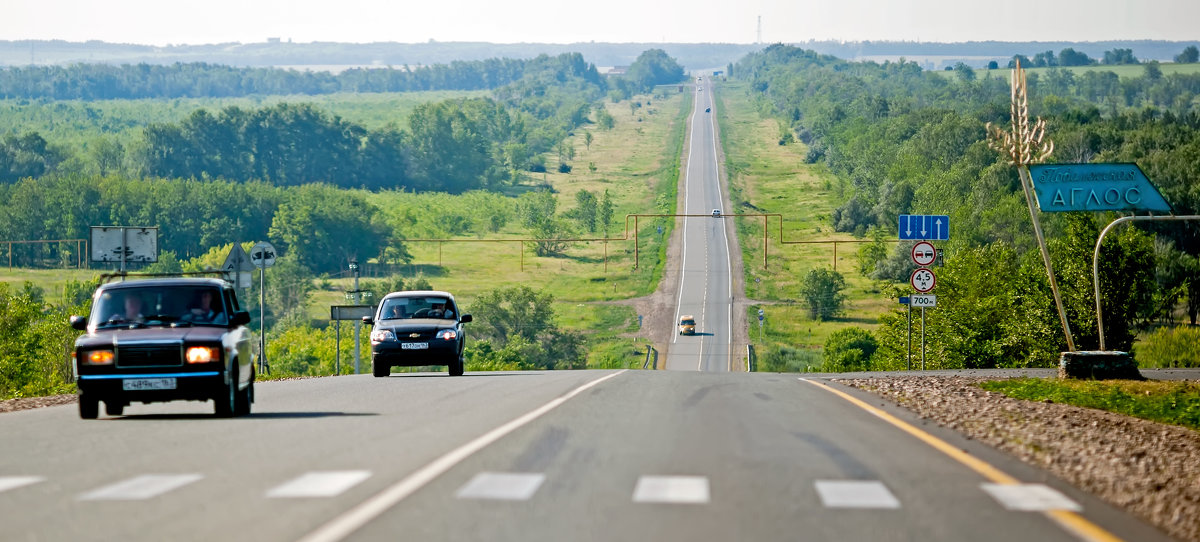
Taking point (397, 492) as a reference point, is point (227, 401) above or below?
below

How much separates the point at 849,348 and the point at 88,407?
8676 cm

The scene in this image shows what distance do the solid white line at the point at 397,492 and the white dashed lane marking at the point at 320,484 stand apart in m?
0.38

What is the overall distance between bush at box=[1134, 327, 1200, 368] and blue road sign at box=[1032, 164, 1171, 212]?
46553mm

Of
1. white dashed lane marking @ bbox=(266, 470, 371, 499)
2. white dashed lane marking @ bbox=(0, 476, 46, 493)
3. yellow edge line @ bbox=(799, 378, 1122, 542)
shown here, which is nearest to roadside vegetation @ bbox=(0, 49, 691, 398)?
yellow edge line @ bbox=(799, 378, 1122, 542)

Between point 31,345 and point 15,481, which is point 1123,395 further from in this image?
point 31,345

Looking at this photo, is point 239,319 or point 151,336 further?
point 239,319

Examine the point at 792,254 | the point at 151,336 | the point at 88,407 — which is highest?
the point at 151,336

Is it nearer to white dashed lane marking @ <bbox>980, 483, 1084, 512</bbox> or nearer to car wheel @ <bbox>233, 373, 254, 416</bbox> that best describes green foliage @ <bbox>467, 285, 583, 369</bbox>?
car wheel @ <bbox>233, 373, 254, 416</bbox>

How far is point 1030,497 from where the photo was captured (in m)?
10.3

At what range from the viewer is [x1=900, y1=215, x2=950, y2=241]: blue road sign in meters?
51.3

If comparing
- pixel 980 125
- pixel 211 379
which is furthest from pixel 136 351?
pixel 980 125

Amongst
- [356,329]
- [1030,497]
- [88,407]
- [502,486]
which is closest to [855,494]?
[1030,497]

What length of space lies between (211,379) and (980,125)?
148 metres

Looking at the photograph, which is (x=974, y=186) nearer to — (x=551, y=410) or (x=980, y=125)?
(x=980, y=125)
